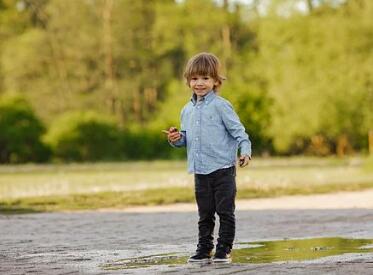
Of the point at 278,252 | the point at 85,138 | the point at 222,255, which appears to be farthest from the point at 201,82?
the point at 85,138

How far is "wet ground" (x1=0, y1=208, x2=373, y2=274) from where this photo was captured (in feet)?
25.9

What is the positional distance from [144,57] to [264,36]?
12.2 m

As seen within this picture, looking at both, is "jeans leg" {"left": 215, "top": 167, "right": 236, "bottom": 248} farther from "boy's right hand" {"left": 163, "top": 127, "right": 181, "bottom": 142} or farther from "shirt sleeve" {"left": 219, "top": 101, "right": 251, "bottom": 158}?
"boy's right hand" {"left": 163, "top": 127, "right": 181, "bottom": 142}

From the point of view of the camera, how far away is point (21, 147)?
5453 centimetres

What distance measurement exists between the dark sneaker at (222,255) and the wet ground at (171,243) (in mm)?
125

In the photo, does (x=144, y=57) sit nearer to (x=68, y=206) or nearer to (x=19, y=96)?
(x=19, y=96)

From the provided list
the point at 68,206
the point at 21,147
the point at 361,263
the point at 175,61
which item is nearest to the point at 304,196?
the point at 68,206

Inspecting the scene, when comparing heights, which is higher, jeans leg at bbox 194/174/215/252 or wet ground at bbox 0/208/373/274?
jeans leg at bbox 194/174/215/252

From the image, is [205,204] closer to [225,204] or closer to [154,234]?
[225,204]

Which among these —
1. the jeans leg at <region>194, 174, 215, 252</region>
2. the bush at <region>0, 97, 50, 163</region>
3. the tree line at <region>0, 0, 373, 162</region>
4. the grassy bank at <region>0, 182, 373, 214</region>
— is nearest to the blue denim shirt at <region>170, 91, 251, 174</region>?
the jeans leg at <region>194, 174, 215, 252</region>

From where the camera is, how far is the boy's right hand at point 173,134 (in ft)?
27.9

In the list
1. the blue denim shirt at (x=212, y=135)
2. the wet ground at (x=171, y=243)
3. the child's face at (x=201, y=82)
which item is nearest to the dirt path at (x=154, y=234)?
the wet ground at (x=171, y=243)

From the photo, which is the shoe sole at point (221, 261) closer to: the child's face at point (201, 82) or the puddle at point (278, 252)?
the puddle at point (278, 252)

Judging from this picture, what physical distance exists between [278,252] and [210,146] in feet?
4.18
